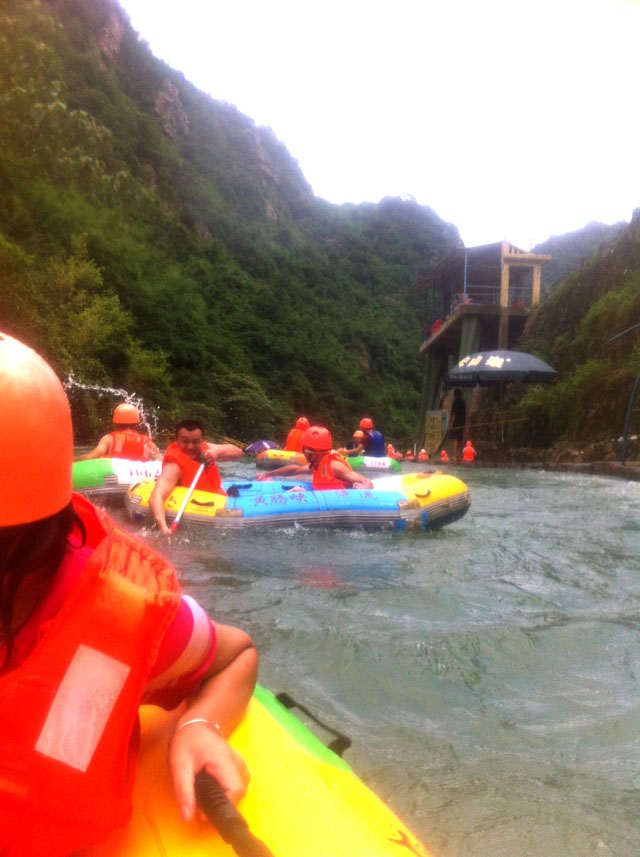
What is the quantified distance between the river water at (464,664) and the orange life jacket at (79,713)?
1166mm

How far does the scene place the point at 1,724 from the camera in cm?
98

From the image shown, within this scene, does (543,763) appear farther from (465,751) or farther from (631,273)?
(631,273)

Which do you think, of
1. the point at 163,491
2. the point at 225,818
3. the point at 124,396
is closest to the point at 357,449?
the point at 163,491

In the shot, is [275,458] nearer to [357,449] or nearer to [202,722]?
[357,449]

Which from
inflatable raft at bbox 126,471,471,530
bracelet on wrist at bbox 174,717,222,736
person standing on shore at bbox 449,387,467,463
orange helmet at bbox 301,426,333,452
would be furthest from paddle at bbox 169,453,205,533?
person standing on shore at bbox 449,387,467,463

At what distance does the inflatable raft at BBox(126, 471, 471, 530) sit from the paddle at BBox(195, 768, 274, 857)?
205 inches

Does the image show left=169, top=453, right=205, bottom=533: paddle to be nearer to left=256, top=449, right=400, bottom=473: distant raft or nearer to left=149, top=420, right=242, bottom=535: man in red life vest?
left=149, top=420, right=242, bottom=535: man in red life vest

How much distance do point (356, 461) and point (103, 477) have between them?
569cm

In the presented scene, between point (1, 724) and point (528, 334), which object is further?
point (528, 334)

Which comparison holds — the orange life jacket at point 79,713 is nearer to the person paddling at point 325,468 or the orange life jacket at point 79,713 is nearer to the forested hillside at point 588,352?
the person paddling at point 325,468

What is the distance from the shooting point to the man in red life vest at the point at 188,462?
248 inches

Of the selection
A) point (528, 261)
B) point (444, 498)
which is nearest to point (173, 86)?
point (528, 261)

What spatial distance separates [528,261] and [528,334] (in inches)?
145

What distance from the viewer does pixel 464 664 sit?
10.3 feet
